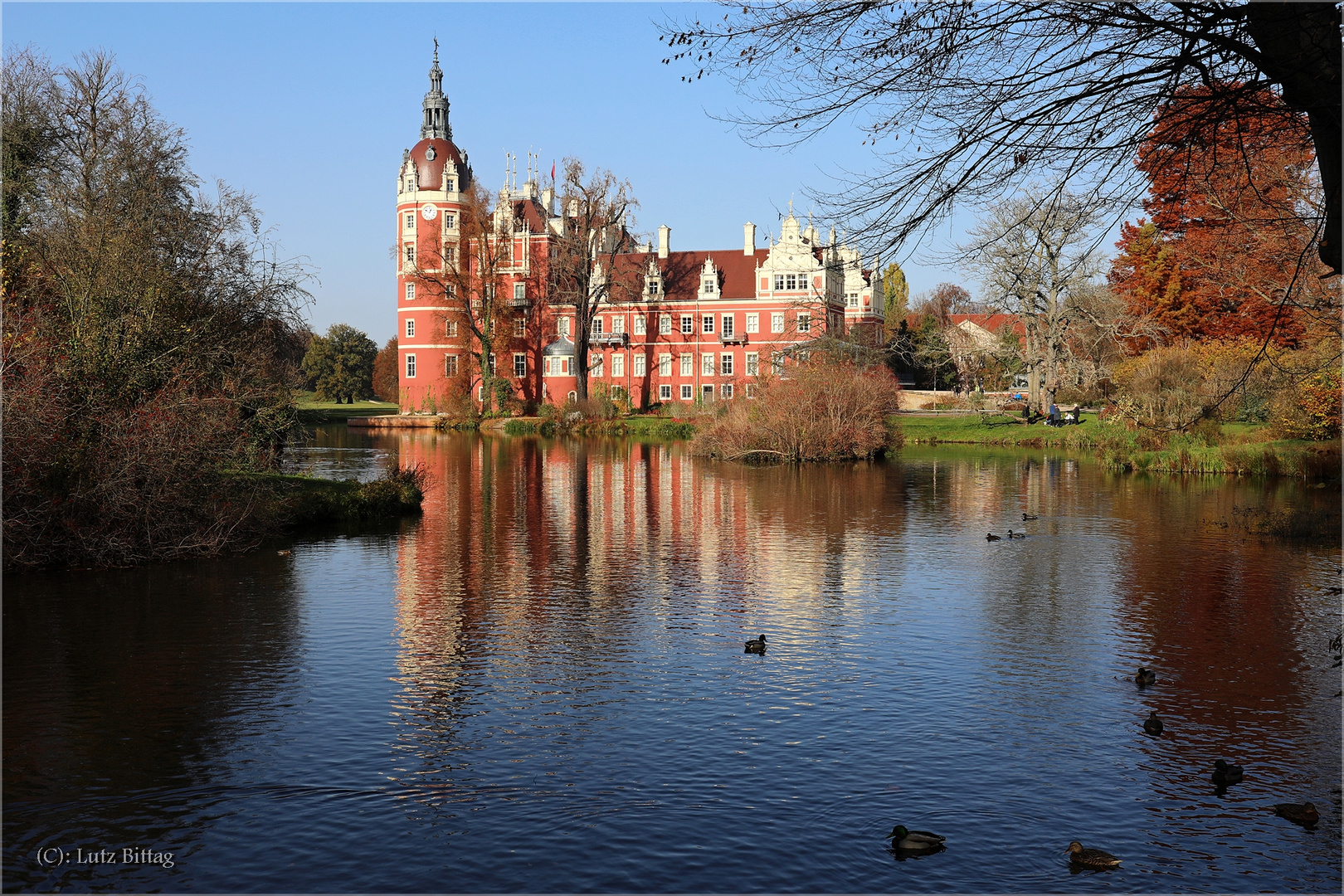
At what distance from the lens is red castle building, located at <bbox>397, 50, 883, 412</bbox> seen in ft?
246

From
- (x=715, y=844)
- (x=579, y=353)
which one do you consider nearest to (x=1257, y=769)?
(x=715, y=844)

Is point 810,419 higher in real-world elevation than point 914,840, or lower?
higher

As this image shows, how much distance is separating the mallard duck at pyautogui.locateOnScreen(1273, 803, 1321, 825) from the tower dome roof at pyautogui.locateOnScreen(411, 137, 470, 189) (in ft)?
242

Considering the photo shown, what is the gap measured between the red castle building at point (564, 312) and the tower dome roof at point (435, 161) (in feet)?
0.27

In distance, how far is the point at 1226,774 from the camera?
861 cm

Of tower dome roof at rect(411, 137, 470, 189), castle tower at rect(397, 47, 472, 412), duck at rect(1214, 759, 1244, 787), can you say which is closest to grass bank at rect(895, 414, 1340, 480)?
duck at rect(1214, 759, 1244, 787)

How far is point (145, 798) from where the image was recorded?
335 inches

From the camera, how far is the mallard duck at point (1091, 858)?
7254mm

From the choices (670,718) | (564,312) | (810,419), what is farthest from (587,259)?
(670,718)

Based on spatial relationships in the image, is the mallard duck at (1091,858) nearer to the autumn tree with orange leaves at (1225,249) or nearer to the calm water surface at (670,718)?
the calm water surface at (670,718)

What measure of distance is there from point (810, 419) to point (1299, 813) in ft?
106

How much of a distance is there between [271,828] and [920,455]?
40.1m

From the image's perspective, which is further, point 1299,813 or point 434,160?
point 434,160

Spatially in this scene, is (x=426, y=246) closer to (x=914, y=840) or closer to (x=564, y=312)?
(x=564, y=312)
